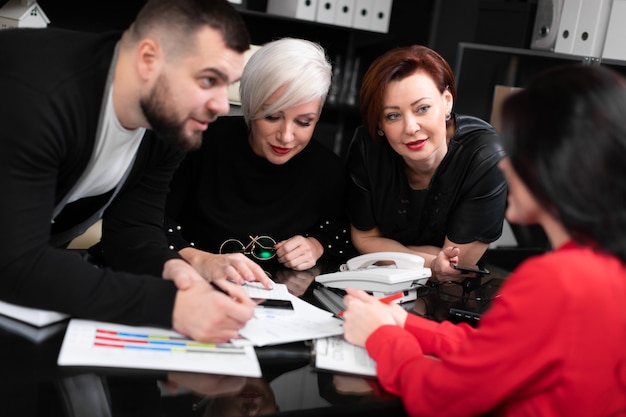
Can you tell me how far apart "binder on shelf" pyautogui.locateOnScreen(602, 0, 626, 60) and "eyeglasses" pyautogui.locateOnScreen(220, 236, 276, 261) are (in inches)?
83.4

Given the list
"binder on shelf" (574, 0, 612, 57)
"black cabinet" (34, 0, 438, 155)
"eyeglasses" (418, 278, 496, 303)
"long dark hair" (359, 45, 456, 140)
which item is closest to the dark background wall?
"black cabinet" (34, 0, 438, 155)

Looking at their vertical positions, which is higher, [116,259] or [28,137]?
[28,137]

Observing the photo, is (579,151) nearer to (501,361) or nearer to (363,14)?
(501,361)

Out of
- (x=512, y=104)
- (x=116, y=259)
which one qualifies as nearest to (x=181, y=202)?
(x=116, y=259)

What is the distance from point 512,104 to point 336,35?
128 inches

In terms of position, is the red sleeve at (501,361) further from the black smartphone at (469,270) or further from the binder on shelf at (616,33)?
the binder on shelf at (616,33)

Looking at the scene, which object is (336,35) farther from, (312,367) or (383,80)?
(312,367)

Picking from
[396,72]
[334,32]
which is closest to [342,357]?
[396,72]

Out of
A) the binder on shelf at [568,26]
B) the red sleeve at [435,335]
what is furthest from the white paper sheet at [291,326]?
the binder on shelf at [568,26]

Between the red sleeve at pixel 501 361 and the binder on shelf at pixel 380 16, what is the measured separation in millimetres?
2818

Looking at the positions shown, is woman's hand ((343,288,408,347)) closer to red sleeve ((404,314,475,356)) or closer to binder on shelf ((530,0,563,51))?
red sleeve ((404,314,475,356))

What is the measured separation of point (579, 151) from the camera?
2.75 ft

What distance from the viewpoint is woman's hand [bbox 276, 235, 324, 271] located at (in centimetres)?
176

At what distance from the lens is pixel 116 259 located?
59.2 inches
